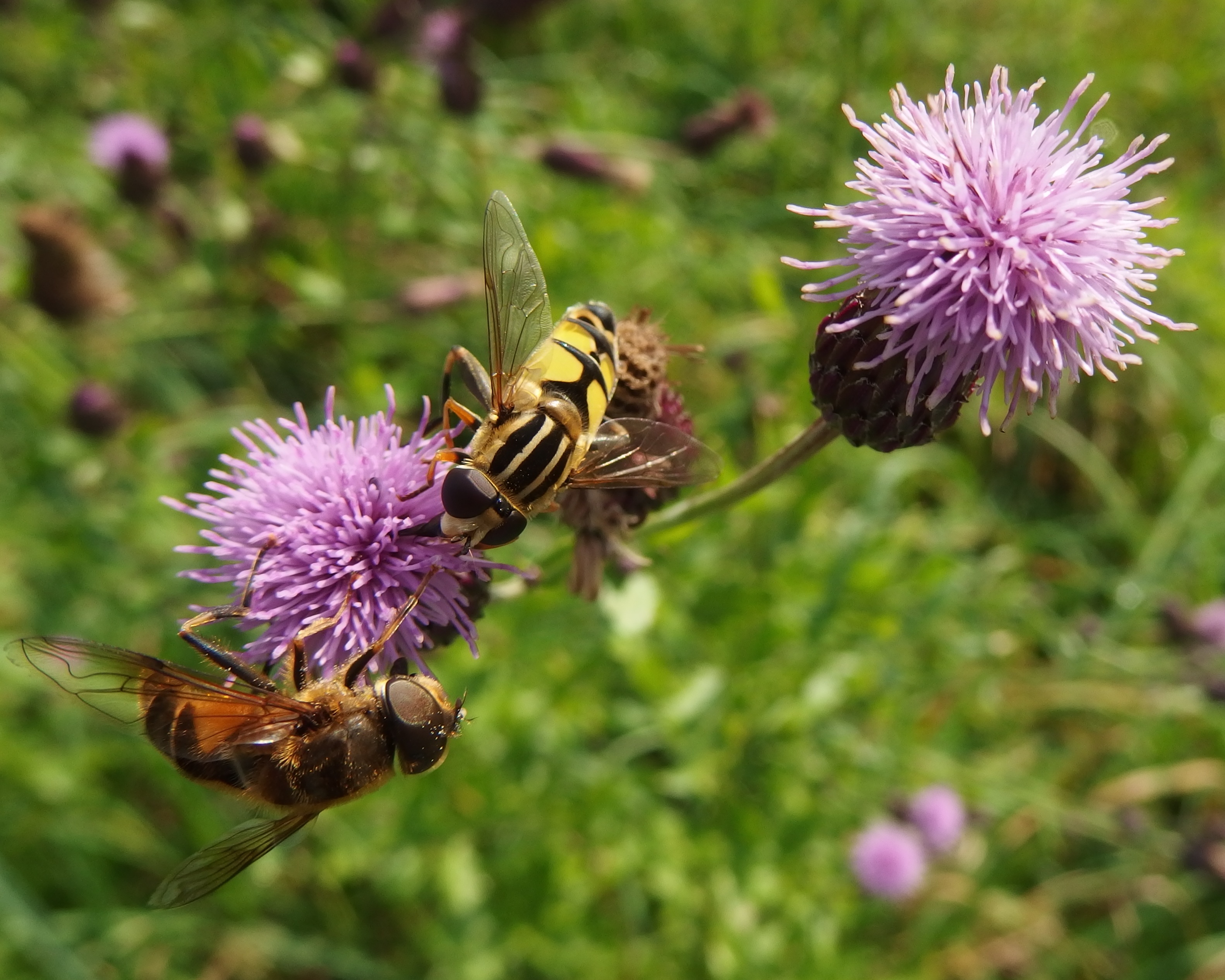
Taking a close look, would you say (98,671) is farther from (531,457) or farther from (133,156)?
(133,156)

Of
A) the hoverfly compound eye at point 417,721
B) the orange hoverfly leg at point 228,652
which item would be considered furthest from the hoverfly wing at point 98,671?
the hoverfly compound eye at point 417,721

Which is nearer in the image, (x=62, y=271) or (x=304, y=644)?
(x=304, y=644)

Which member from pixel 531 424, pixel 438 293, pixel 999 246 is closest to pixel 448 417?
pixel 531 424

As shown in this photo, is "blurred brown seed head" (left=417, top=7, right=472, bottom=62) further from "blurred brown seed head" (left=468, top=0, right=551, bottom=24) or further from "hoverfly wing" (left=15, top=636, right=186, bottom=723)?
"hoverfly wing" (left=15, top=636, right=186, bottom=723)

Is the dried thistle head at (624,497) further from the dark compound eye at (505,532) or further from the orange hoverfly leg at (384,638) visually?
the orange hoverfly leg at (384,638)

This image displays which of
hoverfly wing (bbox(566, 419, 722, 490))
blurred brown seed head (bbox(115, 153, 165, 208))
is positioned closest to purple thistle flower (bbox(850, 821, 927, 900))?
hoverfly wing (bbox(566, 419, 722, 490))

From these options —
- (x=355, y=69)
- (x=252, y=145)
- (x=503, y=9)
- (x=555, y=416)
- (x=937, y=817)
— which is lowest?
(x=937, y=817)

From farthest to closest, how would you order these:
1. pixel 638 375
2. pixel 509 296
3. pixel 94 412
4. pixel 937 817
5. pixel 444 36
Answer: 1. pixel 444 36
2. pixel 937 817
3. pixel 94 412
4. pixel 638 375
5. pixel 509 296
